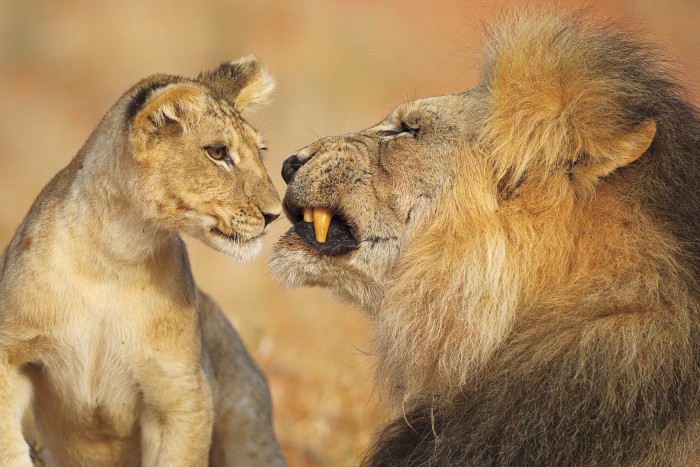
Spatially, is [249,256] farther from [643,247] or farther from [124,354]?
[643,247]

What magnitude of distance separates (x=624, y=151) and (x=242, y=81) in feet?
6.80

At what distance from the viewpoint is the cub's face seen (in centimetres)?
332

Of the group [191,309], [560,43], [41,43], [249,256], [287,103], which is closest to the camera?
[560,43]

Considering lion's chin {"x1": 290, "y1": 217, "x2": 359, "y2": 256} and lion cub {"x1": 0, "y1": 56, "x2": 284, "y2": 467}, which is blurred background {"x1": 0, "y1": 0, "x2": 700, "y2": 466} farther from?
lion's chin {"x1": 290, "y1": 217, "x2": 359, "y2": 256}

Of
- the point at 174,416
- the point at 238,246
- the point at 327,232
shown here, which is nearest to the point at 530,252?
the point at 327,232

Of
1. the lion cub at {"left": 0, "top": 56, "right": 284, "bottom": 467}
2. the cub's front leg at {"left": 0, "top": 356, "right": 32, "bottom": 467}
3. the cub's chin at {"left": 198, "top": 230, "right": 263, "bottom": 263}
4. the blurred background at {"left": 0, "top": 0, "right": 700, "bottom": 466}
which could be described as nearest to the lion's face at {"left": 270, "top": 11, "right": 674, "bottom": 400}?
the cub's chin at {"left": 198, "top": 230, "right": 263, "bottom": 263}

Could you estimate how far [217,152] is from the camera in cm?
403

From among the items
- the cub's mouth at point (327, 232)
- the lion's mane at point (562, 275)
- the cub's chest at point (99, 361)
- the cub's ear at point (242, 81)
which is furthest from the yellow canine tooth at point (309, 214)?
the cub's ear at point (242, 81)

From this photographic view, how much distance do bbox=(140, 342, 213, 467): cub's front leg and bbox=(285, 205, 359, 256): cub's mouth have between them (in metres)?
0.91

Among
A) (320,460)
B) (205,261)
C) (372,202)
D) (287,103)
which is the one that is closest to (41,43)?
(287,103)

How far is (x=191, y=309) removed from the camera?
162 inches

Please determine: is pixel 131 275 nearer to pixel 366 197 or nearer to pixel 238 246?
pixel 238 246

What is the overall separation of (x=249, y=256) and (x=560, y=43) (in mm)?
1401

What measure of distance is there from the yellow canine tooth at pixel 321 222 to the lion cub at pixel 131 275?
0.54m
